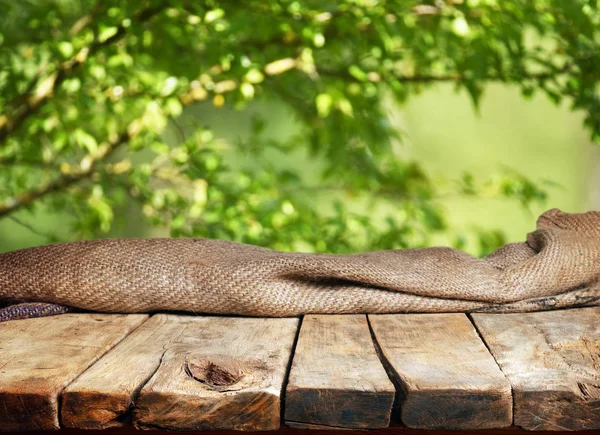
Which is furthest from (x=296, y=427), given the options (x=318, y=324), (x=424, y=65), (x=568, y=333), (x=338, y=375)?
(x=424, y=65)

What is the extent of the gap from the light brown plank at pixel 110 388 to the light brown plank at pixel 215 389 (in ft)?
0.06

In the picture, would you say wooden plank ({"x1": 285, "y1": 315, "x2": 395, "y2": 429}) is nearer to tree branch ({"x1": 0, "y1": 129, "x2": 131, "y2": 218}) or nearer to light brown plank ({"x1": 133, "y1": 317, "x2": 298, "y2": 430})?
light brown plank ({"x1": 133, "y1": 317, "x2": 298, "y2": 430})

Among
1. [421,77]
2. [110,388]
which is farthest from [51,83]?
[110,388]

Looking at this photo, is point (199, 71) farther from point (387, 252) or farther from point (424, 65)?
point (387, 252)

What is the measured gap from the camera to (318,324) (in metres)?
1.35

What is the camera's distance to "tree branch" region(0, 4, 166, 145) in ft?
7.54

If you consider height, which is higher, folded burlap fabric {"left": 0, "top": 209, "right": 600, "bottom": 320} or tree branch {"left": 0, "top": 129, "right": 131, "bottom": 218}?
folded burlap fabric {"left": 0, "top": 209, "right": 600, "bottom": 320}

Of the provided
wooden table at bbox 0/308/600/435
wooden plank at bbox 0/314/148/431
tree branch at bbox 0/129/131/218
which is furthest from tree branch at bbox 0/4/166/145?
wooden table at bbox 0/308/600/435

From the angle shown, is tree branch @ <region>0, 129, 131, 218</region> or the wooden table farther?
tree branch @ <region>0, 129, 131, 218</region>

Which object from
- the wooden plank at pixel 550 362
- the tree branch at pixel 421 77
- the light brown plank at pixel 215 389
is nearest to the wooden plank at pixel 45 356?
the light brown plank at pixel 215 389

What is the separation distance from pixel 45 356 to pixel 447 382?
593 mm

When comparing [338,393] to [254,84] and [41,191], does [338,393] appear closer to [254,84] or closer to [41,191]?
[254,84]

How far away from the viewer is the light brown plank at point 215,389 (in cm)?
96

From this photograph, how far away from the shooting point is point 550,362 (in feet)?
3.58
